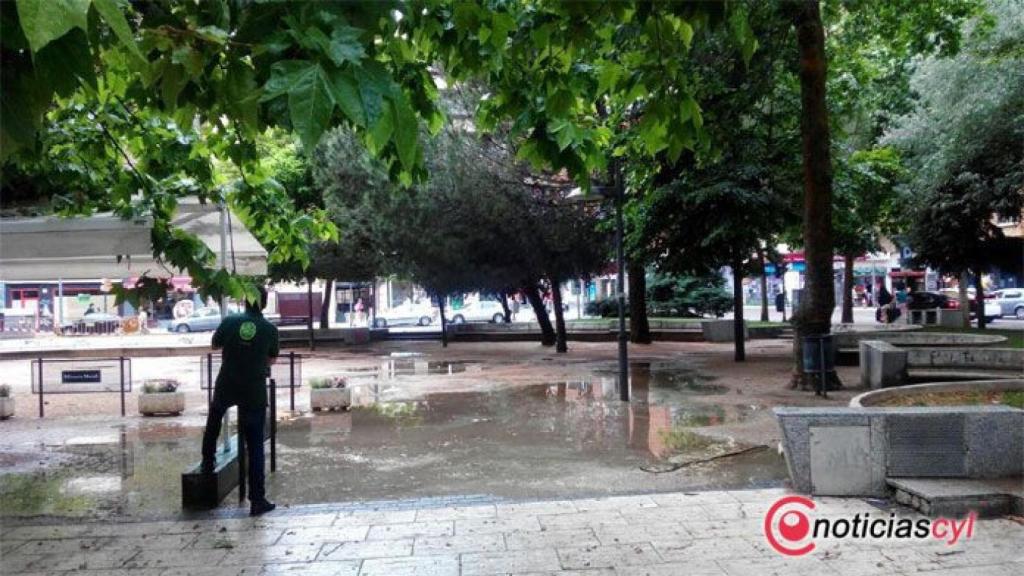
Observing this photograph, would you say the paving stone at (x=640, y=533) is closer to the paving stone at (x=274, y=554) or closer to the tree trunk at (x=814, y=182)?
the paving stone at (x=274, y=554)

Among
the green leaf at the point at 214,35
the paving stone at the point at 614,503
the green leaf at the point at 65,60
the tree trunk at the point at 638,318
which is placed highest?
the green leaf at the point at 214,35

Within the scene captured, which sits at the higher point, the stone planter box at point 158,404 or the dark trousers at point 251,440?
the dark trousers at point 251,440

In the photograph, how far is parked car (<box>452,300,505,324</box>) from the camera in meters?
47.2

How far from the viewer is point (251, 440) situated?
662 cm

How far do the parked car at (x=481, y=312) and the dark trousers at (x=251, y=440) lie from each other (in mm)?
38964

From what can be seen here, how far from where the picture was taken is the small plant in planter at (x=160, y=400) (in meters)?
12.4

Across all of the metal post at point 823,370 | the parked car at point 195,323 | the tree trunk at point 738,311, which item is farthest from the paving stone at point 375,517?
the parked car at point 195,323

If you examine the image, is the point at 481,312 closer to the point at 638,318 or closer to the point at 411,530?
the point at 638,318

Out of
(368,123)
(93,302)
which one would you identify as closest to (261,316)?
(368,123)

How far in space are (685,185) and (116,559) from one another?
13.5 meters

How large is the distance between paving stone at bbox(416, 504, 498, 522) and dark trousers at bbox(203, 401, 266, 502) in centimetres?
136

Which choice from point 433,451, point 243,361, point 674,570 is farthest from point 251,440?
point 674,570

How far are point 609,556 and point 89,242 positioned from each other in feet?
19.4

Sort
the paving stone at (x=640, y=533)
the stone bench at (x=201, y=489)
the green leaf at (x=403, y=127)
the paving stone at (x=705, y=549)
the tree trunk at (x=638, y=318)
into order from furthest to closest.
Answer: the tree trunk at (x=638, y=318) < the stone bench at (x=201, y=489) < the paving stone at (x=640, y=533) < the paving stone at (x=705, y=549) < the green leaf at (x=403, y=127)
